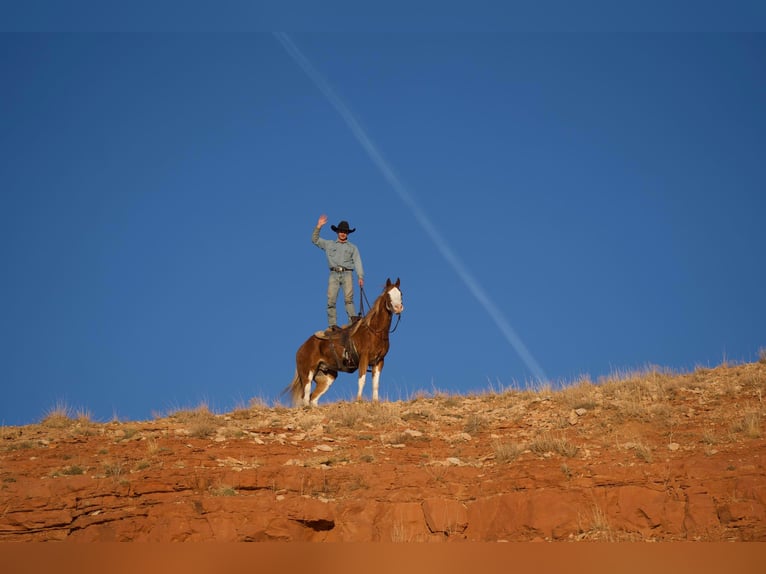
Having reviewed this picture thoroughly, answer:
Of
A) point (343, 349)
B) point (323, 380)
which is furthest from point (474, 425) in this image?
point (323, 380)

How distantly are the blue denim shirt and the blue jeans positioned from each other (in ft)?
0.83

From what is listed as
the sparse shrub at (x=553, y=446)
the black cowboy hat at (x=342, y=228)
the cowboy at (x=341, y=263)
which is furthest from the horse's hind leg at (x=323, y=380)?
the sparse shrub at (x=553, y=446)

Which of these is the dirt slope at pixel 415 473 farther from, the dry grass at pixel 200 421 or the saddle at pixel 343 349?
the saddle at pixel 343 349

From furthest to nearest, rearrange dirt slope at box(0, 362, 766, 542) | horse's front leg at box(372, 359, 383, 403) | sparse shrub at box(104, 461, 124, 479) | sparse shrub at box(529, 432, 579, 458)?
horse's front leg at box(372, 359, 383, 403), sparse shrub at box(529, 432, 579, 458), sparse shrub at box(104, 461, 124, 479), dirt slope at box(0, 362, 766, 542)

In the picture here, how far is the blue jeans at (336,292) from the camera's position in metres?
22.8

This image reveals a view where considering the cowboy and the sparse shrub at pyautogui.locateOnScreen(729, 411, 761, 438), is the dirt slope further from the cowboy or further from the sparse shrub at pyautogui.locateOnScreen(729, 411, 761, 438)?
the cowboy

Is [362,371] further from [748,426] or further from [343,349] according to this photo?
[748,426]

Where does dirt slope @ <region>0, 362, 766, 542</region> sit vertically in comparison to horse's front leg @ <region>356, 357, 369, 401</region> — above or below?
below

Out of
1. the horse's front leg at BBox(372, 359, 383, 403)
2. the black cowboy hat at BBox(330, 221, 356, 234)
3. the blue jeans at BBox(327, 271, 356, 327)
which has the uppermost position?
the black cowboy hat at BBox(330, 221, 356, 234)

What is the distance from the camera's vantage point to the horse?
70.6 feet

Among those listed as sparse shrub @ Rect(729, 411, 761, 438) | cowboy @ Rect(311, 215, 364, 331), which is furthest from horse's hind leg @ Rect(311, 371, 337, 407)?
sparse shrub @ Rect(729, 411, 761, 438)

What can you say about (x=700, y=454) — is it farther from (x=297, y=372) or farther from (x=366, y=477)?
(x=297, y=372)

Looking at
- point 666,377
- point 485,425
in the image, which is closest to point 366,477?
point 485,425

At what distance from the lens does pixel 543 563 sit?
516cm
